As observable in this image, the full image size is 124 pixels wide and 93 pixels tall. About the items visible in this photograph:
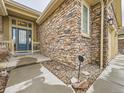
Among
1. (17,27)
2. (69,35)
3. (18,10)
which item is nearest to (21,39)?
(17,27)

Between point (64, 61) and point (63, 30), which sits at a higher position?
point (63, 30)

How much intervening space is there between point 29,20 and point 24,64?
20.4 ft

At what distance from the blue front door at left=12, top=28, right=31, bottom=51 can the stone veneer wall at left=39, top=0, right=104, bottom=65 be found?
181 inches

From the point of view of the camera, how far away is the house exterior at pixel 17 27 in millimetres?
A: 7309

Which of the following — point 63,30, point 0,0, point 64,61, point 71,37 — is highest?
point 0,0

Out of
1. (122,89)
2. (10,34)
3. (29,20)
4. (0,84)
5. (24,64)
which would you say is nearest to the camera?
(122,89)

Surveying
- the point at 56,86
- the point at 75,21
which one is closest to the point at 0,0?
the point at 75,21

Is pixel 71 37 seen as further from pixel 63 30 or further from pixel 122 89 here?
pixel 122 89

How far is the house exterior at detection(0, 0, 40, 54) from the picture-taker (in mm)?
7309

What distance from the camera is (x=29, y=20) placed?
9875 millimetres

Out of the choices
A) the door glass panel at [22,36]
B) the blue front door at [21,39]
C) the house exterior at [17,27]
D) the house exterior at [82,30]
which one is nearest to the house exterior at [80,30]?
the house exterior at [82,30]

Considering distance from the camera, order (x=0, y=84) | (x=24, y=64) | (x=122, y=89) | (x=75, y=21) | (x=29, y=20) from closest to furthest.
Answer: (x=122, y=89), (x=0, y=84), (x=75, y=21), (x=24, y=64), (x=29, y=20)

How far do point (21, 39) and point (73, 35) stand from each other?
6799 mm

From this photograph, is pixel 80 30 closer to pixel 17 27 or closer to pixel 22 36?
pixel 17 27
